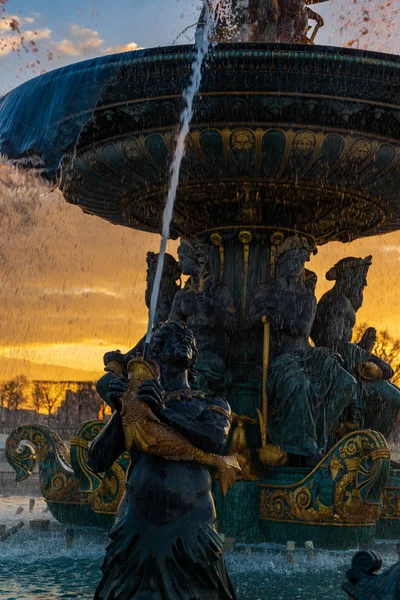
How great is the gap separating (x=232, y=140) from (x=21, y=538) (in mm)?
3645

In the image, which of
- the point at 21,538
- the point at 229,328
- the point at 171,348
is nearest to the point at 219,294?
the point at 229,328

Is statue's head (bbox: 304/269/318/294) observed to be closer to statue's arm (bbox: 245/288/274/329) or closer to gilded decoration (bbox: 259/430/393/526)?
statue's arm (bbox: 245/288/274/329)

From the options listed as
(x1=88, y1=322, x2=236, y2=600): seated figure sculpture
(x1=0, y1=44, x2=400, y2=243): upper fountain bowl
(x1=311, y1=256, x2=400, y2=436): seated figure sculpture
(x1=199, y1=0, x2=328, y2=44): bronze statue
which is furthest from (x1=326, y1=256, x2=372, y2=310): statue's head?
(x1=88, y1=322, x2=236, y2=600): seated figure sculpture

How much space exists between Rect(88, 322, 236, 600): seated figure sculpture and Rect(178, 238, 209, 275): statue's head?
463cm

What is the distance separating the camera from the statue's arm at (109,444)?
353 centimetres

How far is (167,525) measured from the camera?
3.40m

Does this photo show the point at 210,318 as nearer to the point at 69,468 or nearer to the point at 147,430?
the point at 69,468

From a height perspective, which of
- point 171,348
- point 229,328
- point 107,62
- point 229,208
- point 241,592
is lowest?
point 241,592

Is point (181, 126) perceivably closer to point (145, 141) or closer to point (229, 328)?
point (145, 141)

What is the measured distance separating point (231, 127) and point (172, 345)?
3.71 meters

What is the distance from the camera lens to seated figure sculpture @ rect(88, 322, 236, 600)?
3367 mm

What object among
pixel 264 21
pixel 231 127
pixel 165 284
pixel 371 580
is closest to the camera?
pixel 371 580

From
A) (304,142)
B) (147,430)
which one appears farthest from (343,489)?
(147,430)

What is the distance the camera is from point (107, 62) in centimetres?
672
